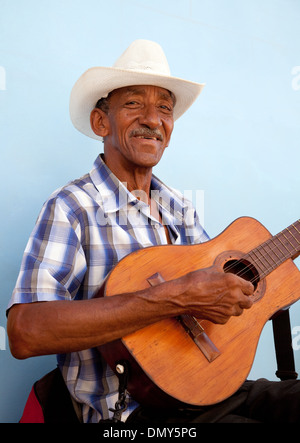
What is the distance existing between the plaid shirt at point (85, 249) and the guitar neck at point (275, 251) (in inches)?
13.5

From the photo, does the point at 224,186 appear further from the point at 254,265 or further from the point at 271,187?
the point at 254,265

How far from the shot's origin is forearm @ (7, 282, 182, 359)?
1.17m

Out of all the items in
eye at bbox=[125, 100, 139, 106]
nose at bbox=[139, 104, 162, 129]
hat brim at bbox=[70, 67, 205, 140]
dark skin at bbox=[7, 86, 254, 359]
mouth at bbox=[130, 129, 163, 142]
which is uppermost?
hat brim at bbox=[70, 67, 205, 140]

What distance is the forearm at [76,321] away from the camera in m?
1.17

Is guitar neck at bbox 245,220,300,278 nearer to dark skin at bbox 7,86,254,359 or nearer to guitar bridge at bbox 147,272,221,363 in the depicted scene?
dark skin at bbox 7,86,254,359

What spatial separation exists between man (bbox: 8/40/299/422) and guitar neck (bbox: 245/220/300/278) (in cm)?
16

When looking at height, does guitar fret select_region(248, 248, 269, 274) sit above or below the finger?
above

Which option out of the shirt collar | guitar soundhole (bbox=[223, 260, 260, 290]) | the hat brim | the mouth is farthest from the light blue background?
guitar soundhole (bbox=[223, 260, 260, 290])

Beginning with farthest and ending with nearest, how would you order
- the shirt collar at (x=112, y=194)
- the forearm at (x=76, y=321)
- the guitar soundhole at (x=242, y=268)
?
the shirt collar at (x=112, y=194) < the guitar soundhole at (x=242, y=268) < the forearm at (x=76, y=321)

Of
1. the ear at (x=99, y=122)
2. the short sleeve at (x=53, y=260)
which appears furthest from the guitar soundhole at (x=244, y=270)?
the ear at (x=99, y=122)

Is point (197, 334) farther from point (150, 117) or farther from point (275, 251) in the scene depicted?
point (150, 117)

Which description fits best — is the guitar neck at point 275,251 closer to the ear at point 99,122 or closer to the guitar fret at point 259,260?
the guitar fret at point 259,260

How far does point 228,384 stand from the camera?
1.26m

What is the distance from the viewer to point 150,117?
1680 mm
